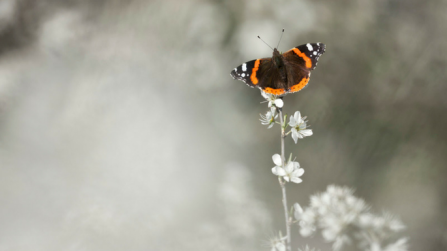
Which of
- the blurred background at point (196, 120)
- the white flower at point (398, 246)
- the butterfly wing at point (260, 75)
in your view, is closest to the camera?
the white flower at point (398, 246)

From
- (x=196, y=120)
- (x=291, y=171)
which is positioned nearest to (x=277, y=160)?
(x=291, y=171)

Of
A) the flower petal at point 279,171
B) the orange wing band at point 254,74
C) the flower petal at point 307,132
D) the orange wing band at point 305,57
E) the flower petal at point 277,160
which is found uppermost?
the orange wing band at point 305,57

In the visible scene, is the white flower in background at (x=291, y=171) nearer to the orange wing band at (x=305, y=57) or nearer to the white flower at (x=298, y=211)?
the white flower at (x=298, y=211)

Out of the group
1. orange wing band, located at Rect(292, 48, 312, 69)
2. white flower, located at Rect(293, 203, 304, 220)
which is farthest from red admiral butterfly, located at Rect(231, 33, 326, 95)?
white flower, located at Rect(293, 203, 304, 220)

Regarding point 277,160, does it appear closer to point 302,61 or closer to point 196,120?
point 302,61

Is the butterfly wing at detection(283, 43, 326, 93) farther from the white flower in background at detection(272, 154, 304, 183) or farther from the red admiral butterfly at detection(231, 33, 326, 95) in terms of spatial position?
the white flower in background at detection(272, 154, 304, 183)

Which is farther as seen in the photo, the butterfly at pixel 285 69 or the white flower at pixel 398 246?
the butterfly at pixel 285 69

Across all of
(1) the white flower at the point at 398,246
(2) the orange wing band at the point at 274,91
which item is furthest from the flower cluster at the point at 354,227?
(2) the orange wing band at the point at 274,91

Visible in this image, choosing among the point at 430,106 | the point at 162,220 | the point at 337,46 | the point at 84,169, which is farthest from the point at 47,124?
the point at 430,106
